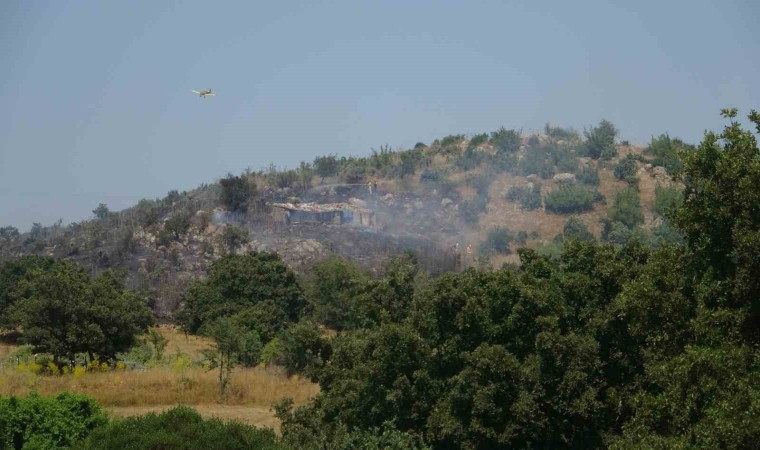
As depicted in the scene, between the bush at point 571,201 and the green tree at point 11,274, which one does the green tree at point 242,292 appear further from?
the bush at point 571,201

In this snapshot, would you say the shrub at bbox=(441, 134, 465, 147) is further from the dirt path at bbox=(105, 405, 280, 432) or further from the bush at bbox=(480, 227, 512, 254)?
the dirt path at bbox=(105, 405, 280, 432)

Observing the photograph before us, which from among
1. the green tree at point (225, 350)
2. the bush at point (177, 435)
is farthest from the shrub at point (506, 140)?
the bush at point (177, 435)

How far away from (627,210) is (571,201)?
4929 mm

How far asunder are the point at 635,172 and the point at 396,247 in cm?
2017

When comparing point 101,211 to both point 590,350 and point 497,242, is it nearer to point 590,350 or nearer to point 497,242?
point 497,242

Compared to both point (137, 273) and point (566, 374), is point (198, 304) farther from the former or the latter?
point (566, 374)

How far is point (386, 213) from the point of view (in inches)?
2628

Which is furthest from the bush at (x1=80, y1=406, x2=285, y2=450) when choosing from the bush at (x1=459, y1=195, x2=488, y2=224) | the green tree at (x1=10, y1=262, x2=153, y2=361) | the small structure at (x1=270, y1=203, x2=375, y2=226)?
the bush at (x1=459, y1=195, x2=488, y2=224)

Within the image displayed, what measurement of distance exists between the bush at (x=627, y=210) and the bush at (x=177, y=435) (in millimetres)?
47616

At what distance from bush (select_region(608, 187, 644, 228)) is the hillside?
33 cm

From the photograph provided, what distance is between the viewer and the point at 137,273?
2206 inches

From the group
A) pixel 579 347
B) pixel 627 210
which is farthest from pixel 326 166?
pixel 579 347

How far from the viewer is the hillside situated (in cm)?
5894

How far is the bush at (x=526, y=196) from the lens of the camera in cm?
6656
